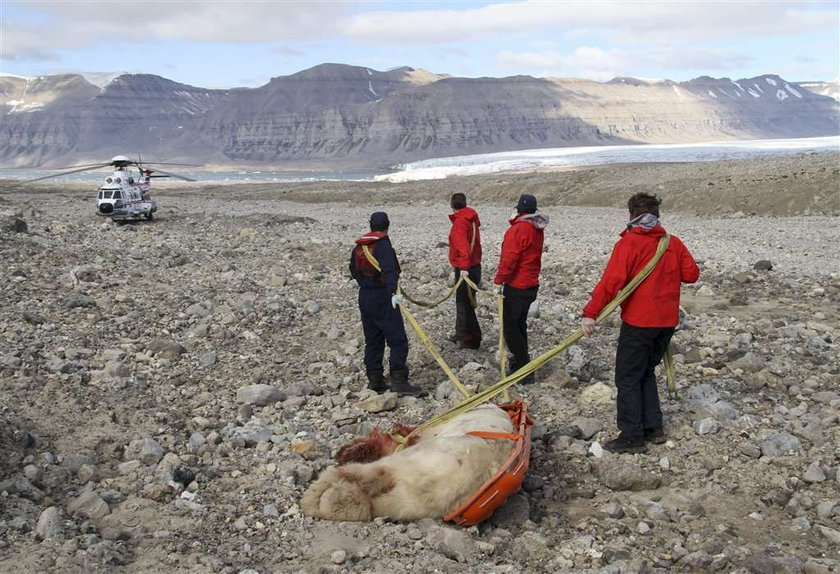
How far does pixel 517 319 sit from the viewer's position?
8.13m

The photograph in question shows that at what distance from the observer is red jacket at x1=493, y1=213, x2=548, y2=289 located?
25.7 ft

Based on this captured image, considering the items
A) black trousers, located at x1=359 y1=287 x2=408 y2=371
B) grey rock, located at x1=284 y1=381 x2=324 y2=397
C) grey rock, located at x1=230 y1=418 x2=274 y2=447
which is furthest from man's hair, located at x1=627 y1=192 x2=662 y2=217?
grey rock, located at x1=284 y1=381 x2=324 y2=397

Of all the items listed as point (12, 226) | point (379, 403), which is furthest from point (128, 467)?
point (12, 226)

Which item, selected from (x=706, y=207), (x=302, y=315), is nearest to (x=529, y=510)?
(x=302, y=315)

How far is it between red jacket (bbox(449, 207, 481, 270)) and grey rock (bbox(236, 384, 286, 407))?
2540 millimetres

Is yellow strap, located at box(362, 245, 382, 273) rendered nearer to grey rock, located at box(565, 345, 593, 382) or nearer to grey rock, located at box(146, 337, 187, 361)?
grey rock, located at box(565, 345, 593, 382)

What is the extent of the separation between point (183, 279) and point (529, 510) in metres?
9.14

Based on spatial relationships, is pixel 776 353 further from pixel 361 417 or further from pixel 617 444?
pixel 361 417

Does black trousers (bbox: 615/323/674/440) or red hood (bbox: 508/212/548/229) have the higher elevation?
red hood (bbox: 508/212/548/229)

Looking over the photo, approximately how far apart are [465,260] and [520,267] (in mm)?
1285

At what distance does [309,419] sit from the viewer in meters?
7.39

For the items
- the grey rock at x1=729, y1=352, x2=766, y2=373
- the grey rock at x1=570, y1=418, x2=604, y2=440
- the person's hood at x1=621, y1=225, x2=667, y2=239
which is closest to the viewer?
the person's hood at x1=621, y1=225, x2=667, y2=239

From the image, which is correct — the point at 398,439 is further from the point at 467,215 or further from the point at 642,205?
the point at 467,215

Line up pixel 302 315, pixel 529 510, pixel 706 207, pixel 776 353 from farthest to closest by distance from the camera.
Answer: pixel 706 207
pixel 302 315
pixel 776 353
pixel 529 510
